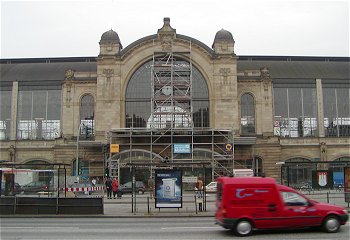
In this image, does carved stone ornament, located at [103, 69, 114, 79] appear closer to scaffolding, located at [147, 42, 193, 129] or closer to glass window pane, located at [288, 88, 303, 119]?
scaffolding, located at [147, 42, 193, 129]

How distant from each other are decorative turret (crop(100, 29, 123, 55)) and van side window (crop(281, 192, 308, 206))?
45.1m

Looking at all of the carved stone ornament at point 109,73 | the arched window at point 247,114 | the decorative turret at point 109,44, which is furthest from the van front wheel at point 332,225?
the decorative turret at point 109,44

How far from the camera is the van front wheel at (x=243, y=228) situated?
15.7m

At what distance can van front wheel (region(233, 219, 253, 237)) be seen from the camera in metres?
15.7

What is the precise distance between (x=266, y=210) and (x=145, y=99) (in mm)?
43745

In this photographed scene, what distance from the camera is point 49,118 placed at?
62.4 m

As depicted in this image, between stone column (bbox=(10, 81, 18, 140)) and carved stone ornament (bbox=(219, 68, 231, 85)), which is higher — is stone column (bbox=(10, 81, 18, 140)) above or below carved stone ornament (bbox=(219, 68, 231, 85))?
below

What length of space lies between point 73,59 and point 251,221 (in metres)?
59.4

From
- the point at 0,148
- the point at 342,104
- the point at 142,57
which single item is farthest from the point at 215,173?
the point at 0,148

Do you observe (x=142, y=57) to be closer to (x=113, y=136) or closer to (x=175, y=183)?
(x=113, y=136)

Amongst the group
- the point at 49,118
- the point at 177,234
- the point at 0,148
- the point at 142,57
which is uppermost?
the point at 142,57

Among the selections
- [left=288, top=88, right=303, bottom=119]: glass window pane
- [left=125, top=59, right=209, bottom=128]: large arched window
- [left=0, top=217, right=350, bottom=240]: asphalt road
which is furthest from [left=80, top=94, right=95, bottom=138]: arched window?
[left=0, top=217, right=350, bottom=240]: asphalt road

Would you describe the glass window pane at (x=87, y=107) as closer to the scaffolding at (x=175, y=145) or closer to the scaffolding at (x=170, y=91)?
the scaffolding at (x=175, y=145)

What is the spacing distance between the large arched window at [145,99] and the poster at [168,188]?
3282 centimetres
